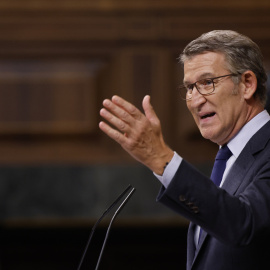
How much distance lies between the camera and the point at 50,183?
7.93ft

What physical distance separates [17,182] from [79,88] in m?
0.42

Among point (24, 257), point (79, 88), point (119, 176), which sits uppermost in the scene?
point (79, 88)

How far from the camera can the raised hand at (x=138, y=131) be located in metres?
1.03

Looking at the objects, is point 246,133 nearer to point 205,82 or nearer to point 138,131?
point 205,82

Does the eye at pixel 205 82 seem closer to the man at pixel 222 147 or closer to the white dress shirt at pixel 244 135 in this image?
the man at pixel 222 147

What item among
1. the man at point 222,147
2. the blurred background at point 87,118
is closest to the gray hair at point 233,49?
the man at point 222,147

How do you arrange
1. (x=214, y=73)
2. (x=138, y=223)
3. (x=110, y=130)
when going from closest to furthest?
(x=110, y=130) < (x=214, y=73) < (x=138, y=223)

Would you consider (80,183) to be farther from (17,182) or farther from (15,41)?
(15,41)

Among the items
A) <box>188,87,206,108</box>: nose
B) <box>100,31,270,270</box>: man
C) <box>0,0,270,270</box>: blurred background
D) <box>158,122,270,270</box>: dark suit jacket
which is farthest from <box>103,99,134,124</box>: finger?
<box>0,0,270,270</box>: blurred background

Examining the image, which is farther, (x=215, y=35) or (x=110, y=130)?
(x=215, y=35)

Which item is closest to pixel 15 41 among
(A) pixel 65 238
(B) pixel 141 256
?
(A) pixel 65 238

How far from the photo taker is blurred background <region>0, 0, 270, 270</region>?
94.7 inches

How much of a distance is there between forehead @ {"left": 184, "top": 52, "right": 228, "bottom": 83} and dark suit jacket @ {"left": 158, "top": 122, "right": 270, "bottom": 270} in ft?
0.64

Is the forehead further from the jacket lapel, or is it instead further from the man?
the jacket lapel
